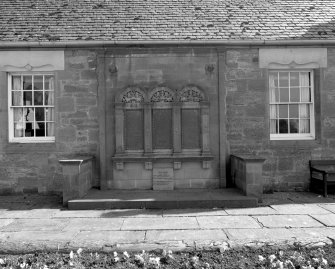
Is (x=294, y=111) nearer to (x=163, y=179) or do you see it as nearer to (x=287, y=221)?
(x=287, y=221)

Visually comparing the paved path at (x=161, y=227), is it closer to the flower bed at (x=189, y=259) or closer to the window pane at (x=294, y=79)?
the flower bed at (x=189, y=259)

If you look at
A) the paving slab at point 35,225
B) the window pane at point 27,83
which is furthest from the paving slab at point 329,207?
the window pane at point 27,83

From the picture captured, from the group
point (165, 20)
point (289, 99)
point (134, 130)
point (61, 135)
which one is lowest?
point (61, 135)

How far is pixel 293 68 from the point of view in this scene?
30.1 ft

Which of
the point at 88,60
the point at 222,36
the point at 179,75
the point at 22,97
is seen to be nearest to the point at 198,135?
the point at 179,75

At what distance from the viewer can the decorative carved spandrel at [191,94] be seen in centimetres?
882

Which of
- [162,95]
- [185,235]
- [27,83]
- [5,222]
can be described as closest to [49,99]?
[27,83]

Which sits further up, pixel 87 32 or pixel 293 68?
pixel 87 32

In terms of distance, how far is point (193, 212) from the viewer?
6.86 meters

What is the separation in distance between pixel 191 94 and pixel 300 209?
162 inches

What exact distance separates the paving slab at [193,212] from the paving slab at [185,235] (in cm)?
114

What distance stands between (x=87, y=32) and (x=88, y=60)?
0.98m

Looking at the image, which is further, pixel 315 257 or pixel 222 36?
pixel 222 36

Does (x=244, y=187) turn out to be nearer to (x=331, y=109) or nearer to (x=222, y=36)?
(x=331, y=109)
